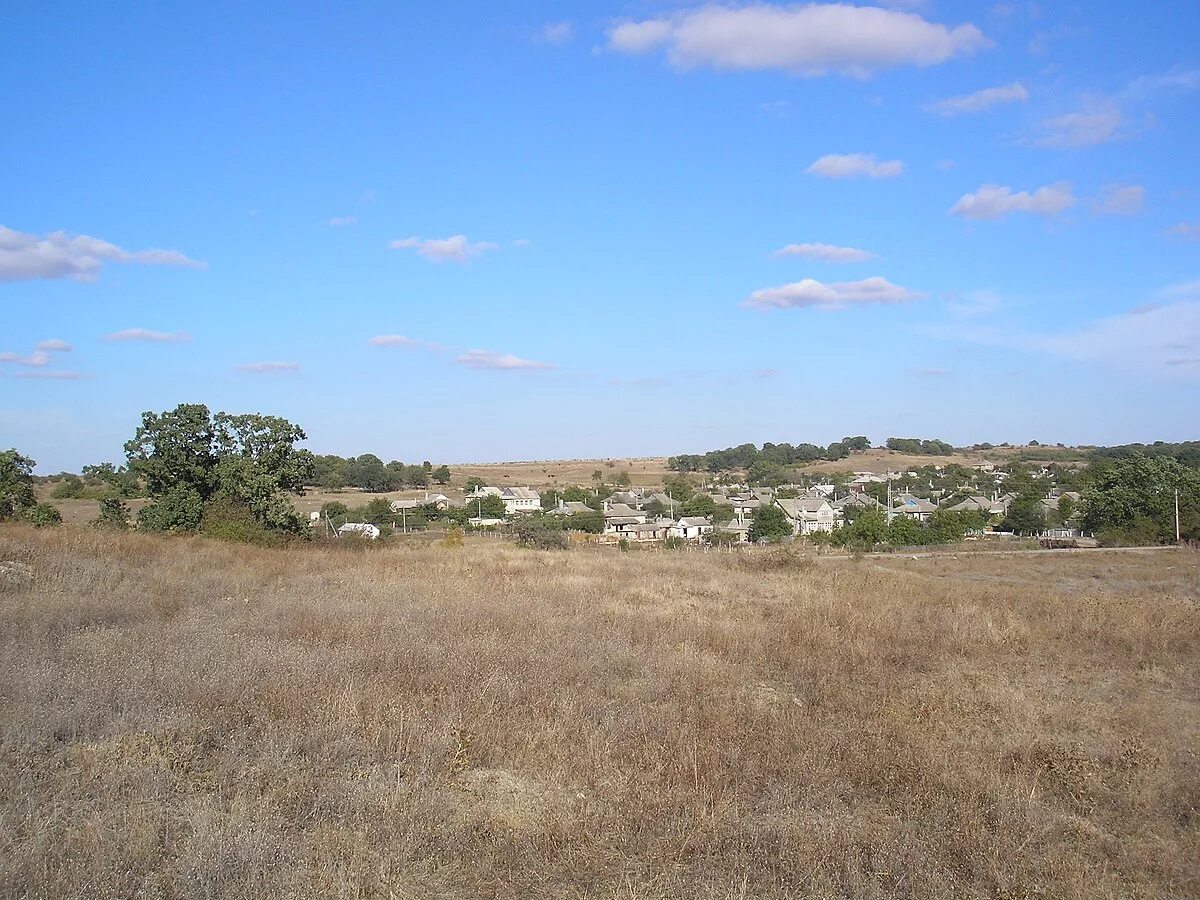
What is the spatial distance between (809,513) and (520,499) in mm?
32260

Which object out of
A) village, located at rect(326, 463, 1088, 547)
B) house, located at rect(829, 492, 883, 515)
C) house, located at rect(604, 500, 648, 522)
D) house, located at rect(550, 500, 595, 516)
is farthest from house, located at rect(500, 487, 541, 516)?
house, located at rect(829, 492, 883, 515)

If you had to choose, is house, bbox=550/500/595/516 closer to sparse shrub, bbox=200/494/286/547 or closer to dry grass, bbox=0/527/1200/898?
sparse shrub, bbox=200/494/286/547

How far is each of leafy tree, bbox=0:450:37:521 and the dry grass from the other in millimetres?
13201

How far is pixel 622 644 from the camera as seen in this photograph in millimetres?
10125

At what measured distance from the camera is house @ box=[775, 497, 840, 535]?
67188mm

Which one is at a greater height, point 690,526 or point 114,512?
point 114,512

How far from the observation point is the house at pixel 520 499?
277 feet

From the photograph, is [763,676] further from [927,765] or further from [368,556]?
[368,556]

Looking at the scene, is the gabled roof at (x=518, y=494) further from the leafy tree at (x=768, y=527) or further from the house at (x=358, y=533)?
the leafy tree at (x=768, y=527)

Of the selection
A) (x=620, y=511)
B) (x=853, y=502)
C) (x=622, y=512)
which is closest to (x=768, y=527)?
(x=622, y=512)

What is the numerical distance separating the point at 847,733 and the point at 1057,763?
1569mm

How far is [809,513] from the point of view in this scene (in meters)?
70.5

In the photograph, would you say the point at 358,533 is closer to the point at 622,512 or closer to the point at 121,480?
the point at 121,480

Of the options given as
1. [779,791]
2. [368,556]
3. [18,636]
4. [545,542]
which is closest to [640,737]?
[779,791]
